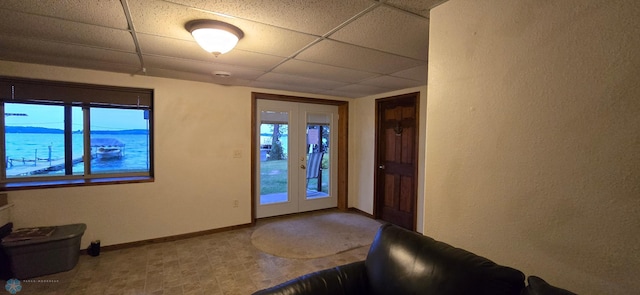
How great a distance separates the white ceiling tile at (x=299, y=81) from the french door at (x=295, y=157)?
0.75 m

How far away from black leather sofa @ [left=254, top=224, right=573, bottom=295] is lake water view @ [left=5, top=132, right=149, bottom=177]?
10.1 ft

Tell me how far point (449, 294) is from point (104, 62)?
3524 mm

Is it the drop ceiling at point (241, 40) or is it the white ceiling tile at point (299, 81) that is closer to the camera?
the drop ceiling at point (241, 40)

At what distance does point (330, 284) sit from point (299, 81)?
8.72 feet

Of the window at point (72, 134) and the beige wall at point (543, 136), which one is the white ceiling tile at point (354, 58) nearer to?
the beige wall at point (543, 136)

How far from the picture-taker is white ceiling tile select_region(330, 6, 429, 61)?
1.65 meters

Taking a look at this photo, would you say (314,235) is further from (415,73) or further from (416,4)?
(416,4)

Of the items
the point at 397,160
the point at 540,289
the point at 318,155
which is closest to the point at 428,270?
the point at 540,289

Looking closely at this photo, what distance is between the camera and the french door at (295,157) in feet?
14.3

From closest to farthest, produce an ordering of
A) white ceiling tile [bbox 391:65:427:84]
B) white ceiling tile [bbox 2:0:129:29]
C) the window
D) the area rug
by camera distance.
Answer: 1. white ceiling tile [bbox 2:0:129:29]
2. white ceiling tile [bbox 391:65:427:84]
3. the window
4. the area rug

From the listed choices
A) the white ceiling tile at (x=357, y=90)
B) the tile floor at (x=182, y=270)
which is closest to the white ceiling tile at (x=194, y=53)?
the white ceiling tile at (x=357, y=90)

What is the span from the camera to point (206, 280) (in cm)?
257

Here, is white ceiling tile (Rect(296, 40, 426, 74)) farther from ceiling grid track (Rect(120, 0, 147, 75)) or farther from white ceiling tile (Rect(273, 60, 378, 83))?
ceiling grid track (Rect(120, 0, 147, 75))

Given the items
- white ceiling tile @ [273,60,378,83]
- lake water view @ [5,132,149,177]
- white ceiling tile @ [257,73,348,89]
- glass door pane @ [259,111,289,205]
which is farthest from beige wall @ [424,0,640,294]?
lake water view @ [5,132,149,177]
